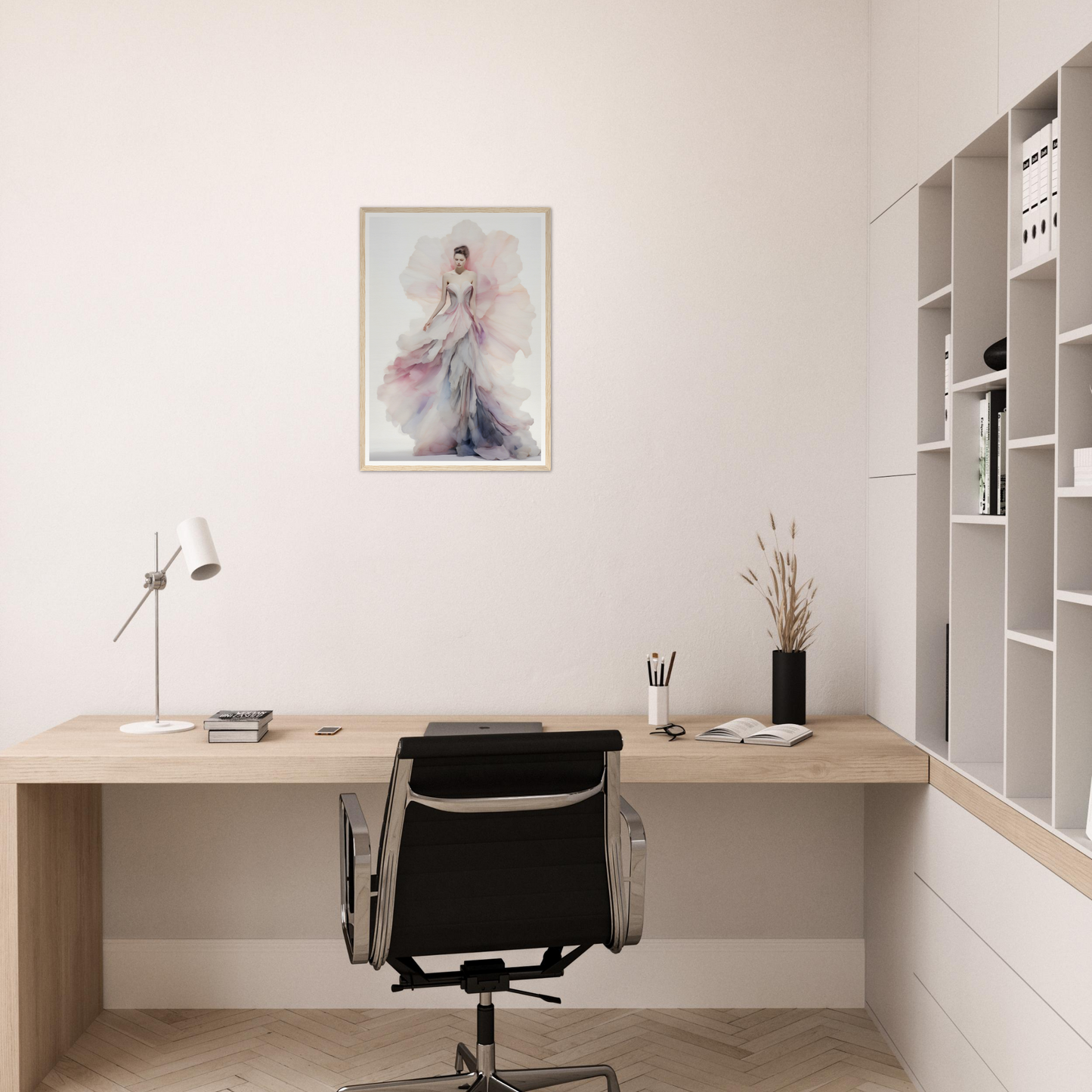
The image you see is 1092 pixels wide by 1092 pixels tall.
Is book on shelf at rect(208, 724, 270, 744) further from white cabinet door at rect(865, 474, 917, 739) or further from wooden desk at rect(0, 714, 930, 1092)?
white cabinet door at rect(865, 474, 917, 739)

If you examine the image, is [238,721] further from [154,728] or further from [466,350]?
[466,350]

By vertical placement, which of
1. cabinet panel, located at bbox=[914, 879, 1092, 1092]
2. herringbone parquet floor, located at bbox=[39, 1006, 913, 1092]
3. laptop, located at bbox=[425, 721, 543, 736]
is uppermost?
laptop, located at bbox=[425, 721, 543, 736]

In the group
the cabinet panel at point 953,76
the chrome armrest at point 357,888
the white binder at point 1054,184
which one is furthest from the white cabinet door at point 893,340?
the chrome armrest at point 357,888

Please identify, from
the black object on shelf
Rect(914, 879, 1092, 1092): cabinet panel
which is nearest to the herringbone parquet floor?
Rect(914, 879, 1092, 1092): cabinet panel

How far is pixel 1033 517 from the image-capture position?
78.7 inches

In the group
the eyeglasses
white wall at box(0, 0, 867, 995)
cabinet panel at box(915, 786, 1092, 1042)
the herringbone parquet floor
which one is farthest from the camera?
white wall at box(0, 0, 867, 995)

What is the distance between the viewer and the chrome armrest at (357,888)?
195 cm

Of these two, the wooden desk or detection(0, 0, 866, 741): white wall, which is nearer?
the wooden desk

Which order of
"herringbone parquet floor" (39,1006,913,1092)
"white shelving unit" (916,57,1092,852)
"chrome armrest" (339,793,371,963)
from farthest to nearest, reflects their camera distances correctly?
"herringbone parquet floor" (39,1006,913,1092) < "chrome armrest" (339,793,371,963) < "white shelving unit" (916,57,1092,852)

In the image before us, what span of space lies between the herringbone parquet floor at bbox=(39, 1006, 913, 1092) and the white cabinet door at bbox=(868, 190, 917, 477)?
1550mm

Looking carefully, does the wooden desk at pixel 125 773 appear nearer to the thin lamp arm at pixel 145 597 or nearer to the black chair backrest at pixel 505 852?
the thin lamp arm at pixel 145 597

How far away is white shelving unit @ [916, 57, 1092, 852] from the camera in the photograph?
1.80 meters

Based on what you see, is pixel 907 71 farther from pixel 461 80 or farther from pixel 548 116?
pixel 461 80

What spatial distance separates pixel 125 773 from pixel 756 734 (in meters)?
1.56
